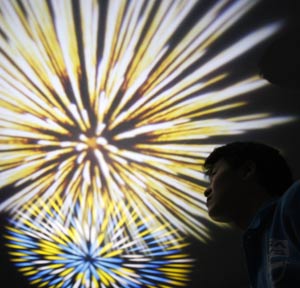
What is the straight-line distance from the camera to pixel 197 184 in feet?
5.81

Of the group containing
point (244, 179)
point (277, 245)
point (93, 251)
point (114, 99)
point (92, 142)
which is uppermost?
point (114, 99)

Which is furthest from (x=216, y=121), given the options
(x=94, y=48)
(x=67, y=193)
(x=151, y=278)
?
(x=151, y=278)

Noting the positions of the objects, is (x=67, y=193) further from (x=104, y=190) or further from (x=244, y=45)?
(x=244, y=45)

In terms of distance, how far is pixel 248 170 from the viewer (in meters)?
0.94

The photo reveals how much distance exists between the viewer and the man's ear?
926 millimetres

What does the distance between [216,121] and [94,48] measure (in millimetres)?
629

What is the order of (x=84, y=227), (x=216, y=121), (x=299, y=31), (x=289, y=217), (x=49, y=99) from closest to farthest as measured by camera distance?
(x=289, y=217) → (x=299, y=31) → (x=49, y=99) → (x=216, y=121) → (x=84, y=227)

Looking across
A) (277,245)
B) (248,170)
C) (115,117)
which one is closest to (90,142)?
(115,117)

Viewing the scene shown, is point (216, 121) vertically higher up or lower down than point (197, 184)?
higher up

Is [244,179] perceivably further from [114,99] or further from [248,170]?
[114,99]

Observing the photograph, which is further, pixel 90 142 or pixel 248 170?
pixel 90 142

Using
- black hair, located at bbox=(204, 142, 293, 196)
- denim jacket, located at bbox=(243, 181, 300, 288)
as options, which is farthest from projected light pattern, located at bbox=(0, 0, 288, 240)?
denim jacket, located at bbox=(243, 181, 300, 288)

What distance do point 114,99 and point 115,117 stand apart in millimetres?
93

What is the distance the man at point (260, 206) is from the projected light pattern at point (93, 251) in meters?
1.03
